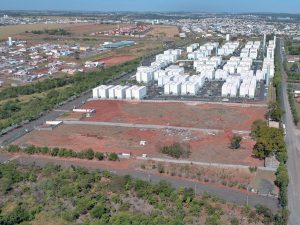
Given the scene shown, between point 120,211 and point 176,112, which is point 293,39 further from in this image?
point 120,211

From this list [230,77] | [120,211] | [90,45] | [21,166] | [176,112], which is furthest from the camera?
[90,45]

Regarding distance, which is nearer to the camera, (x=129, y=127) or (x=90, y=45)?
(x=129, y=127)

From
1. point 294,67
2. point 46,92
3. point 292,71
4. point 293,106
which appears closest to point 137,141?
point 293,106

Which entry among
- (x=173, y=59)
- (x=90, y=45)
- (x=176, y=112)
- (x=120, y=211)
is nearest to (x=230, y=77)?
(x=176, y=112)

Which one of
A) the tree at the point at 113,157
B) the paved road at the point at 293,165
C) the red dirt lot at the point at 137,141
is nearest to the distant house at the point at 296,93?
the paved road at the point at 293,165

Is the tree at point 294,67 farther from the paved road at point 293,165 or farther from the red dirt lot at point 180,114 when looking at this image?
the red dirt lot at point 180,114

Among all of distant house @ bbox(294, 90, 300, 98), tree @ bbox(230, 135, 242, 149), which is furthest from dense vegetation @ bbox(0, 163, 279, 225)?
distant house @ bbox(294, 90, 300, 98)
